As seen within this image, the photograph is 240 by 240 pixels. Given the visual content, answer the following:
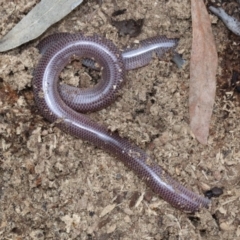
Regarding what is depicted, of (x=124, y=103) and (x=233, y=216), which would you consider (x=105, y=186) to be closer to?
(x=124, y=103)

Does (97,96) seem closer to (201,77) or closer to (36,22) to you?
(36,22)

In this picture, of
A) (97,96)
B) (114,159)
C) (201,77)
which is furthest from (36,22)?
(201,77)

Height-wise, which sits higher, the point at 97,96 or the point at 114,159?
the point at 97,96

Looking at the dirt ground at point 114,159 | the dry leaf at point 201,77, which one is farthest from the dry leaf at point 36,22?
the dry leaf at point 201,77

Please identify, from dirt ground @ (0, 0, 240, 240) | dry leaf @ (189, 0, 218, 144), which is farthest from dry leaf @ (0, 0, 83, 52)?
dry leaf @ (189, 0, 218, 144)

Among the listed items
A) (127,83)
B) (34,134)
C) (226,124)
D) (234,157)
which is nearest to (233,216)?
(234,157)

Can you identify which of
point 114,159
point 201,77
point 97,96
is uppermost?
point 97,96

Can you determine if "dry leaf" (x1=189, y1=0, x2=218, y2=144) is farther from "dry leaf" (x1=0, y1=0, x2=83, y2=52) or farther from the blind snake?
"dry leaf" (x1=0, y1=0, x2=83, y2=52)

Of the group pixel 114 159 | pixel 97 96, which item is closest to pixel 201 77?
pixel 97 96
